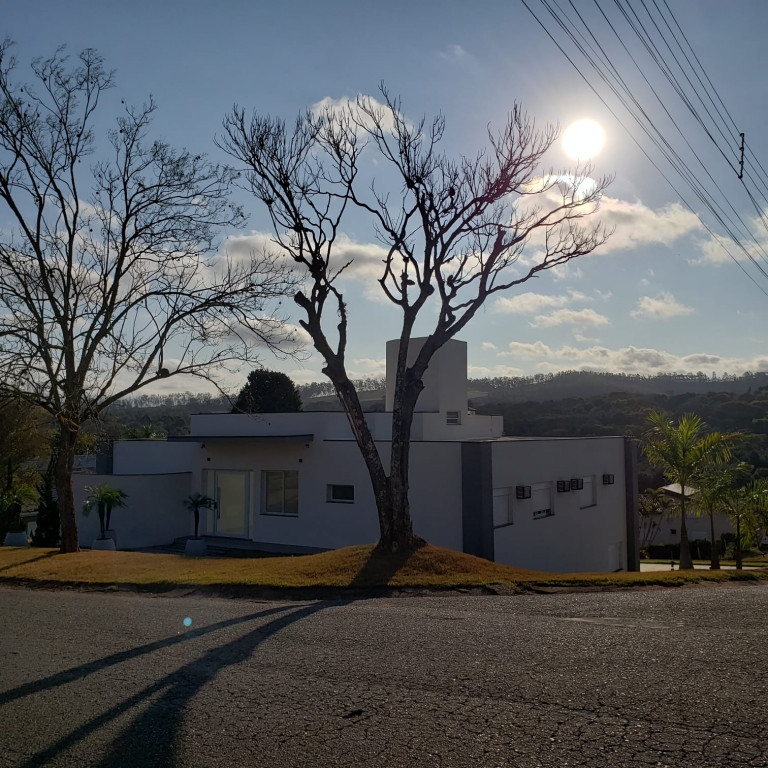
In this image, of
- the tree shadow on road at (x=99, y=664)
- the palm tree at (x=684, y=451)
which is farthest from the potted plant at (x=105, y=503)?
the palm tree at (x=684, y=451)

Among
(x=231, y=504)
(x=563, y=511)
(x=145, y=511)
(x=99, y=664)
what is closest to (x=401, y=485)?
(x=99, y=664)

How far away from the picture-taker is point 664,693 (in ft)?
17.1

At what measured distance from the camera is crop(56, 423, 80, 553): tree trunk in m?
18.3

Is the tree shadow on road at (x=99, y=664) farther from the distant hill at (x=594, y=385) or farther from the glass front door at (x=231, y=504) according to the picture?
the distant hill at (x=594, y=385)

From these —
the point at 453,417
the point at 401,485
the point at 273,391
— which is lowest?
the point at 401,485

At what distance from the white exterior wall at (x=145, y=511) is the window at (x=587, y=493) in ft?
46.0

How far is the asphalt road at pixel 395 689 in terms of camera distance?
Result: 14.6ft

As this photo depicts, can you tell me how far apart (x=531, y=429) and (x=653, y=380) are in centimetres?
6210

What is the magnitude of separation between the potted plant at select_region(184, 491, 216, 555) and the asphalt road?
12940 mm

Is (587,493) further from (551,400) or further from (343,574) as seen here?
(551,400)

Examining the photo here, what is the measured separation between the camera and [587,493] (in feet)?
83.9

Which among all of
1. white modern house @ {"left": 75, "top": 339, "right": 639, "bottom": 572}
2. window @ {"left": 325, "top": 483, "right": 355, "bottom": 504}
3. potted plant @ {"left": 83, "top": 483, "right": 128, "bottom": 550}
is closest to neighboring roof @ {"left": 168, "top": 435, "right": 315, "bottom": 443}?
white modern house @ {"left": 75, "top": 339, "right": 639, "bottom": 572}

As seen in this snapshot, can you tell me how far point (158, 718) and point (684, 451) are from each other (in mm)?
17752

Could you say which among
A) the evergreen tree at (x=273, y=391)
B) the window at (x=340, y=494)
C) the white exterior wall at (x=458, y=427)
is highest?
the evergreen tree at (x=273, y=391)
